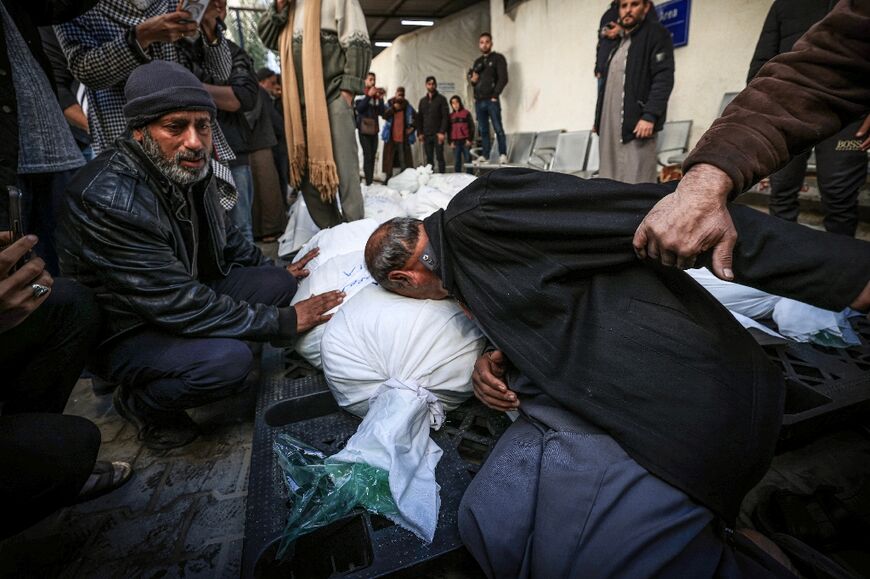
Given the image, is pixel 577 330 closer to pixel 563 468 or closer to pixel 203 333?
pixel 563 468

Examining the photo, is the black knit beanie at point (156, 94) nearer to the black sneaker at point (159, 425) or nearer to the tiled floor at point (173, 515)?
the black sneaker at point (159, 425)

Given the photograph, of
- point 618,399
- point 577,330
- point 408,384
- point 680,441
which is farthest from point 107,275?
point 680,441

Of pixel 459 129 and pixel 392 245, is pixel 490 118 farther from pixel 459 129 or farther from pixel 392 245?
pixel 392 245

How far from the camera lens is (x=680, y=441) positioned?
0.96 metres

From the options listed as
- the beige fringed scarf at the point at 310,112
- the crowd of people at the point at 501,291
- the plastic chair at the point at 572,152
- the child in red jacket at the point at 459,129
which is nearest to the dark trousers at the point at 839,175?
the crowd of people at the point at 501,291

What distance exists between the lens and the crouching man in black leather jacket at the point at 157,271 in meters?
1.49

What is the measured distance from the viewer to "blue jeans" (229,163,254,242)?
10.6 ft

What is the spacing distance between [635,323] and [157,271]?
151 cm

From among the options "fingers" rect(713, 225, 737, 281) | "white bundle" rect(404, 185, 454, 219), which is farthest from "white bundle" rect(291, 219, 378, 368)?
"fingers" rect(713, 225, 737, 281)

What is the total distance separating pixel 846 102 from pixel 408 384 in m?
1.25

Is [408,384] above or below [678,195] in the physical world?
below

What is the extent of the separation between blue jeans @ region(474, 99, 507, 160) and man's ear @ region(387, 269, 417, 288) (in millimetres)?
8478

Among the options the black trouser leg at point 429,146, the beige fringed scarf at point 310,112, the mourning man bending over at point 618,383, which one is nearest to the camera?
the mourning man bending over at point 618,383

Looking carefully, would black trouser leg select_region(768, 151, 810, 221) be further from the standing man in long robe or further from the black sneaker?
the black sneaker
